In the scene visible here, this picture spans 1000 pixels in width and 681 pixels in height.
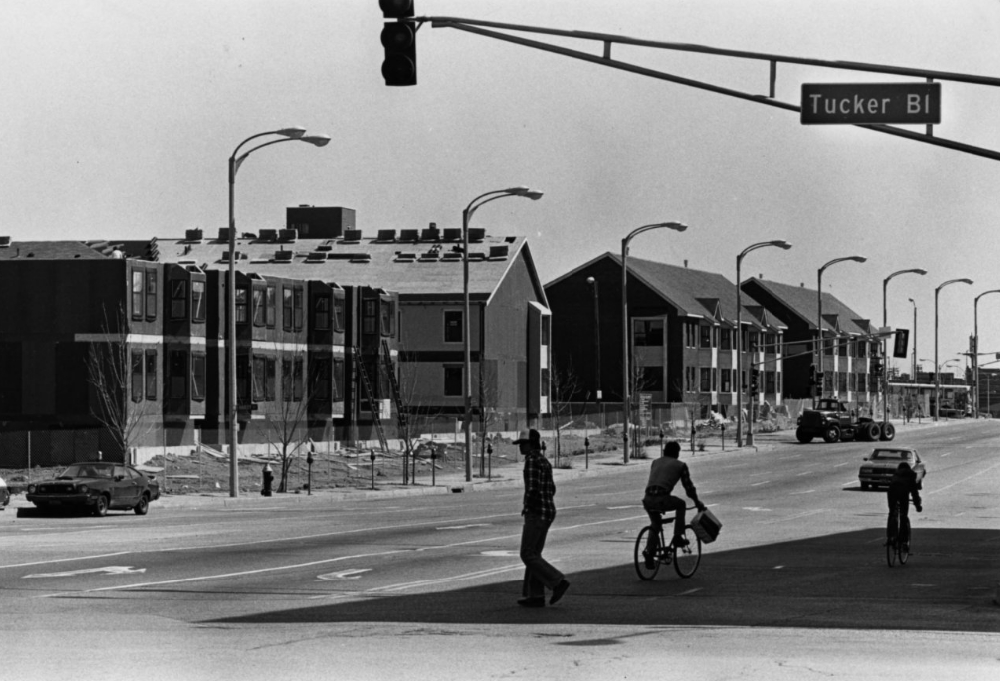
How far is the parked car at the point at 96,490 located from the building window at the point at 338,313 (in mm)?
35584

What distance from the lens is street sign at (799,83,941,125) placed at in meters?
19.7

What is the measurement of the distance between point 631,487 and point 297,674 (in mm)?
39254

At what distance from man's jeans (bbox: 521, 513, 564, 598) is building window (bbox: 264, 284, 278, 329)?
52690 mm

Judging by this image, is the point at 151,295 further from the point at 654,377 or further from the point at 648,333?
the point at 648,333

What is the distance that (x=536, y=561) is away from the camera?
56.7 ft

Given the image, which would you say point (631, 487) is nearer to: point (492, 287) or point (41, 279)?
point (41, 279)

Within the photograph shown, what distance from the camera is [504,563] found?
23453 millimetres

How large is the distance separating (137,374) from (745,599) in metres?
43.6

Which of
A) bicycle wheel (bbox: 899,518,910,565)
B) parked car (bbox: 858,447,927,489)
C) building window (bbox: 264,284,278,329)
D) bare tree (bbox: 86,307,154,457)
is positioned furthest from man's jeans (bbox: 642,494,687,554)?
building window (bbox: 264,284,278,329)

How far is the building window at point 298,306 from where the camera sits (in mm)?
72188

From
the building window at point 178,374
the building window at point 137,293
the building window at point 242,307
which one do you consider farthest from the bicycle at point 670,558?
the building window at point 242,307

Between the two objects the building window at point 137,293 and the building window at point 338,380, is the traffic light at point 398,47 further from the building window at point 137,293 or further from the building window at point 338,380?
the building window at point 338,380

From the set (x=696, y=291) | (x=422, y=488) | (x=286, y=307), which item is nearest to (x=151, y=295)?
(x=286, y=307)

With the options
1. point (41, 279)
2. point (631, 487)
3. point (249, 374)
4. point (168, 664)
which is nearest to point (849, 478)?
point (631, 487)
